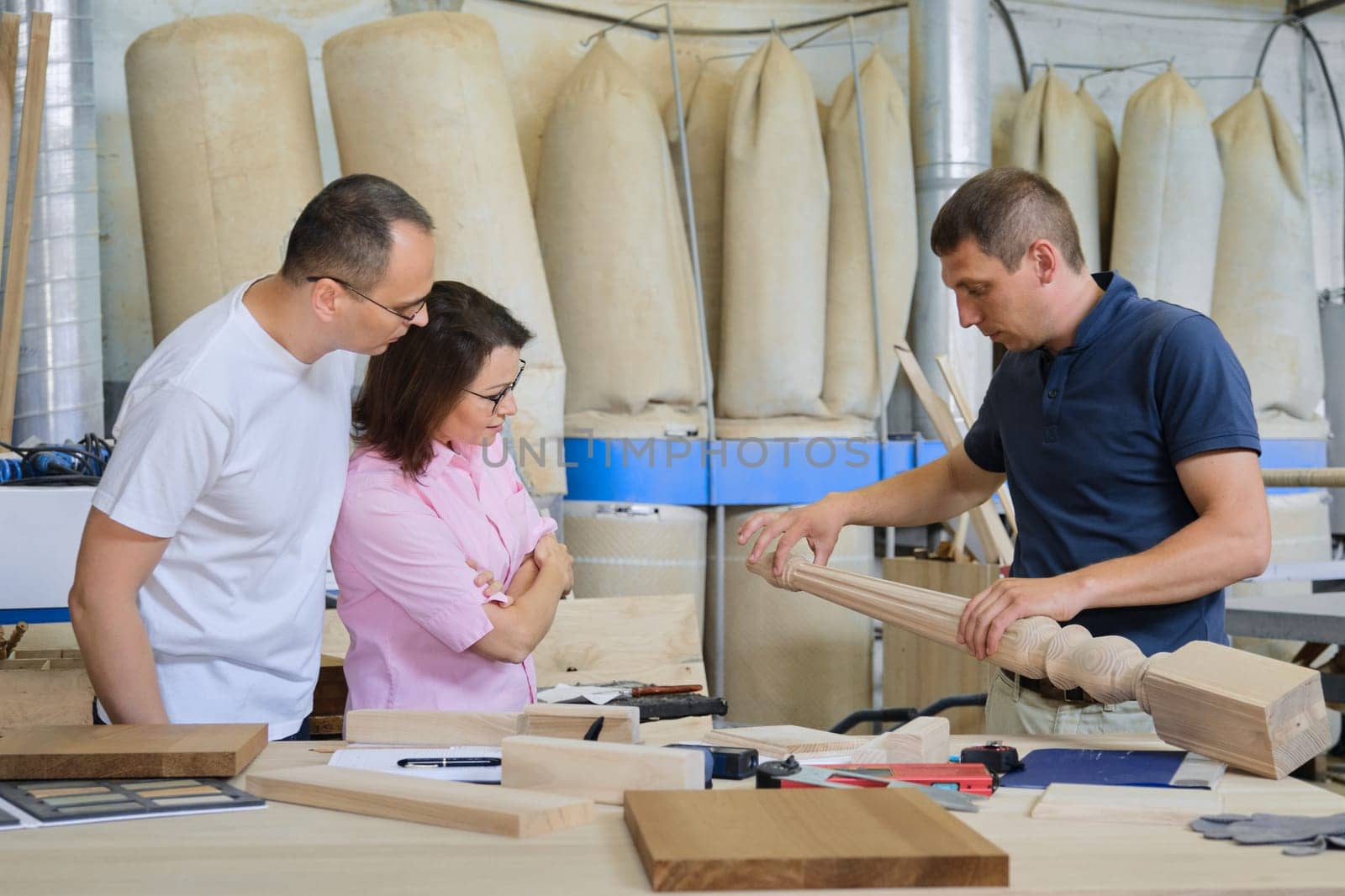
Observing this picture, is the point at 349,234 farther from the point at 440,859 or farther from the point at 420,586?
the point at 440,859

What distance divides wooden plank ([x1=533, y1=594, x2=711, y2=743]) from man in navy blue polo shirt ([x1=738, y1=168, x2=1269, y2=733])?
4.07 feet

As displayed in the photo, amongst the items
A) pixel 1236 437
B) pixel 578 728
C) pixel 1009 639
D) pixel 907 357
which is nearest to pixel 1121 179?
pixel 907 357

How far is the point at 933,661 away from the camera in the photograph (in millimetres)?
4441

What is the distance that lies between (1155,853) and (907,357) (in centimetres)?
294

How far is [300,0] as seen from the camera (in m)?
4.79

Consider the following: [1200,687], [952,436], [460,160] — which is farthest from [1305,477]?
[460,160]

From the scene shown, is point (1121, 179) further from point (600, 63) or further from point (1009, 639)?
point (1009, 639)

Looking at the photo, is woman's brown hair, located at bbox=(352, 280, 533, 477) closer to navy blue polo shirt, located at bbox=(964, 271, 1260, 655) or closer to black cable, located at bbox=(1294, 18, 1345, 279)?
navy blue polo shirt, located at bbox=(964, 271, 1260, 655)

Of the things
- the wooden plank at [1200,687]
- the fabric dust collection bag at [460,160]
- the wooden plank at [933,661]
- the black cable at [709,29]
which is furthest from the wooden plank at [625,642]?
the black cable at [709,29]

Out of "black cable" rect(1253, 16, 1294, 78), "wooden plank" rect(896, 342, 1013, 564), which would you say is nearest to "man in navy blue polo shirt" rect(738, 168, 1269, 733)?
A: "wooden plank" rect(896, 342, 1013, 564)

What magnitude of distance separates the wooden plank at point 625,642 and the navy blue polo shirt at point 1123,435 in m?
1.41

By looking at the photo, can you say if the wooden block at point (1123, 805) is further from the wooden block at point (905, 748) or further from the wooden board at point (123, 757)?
the wooden board at point (123, 757)

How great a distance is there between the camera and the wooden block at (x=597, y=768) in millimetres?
1312

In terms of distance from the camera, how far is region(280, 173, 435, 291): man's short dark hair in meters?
1.80
